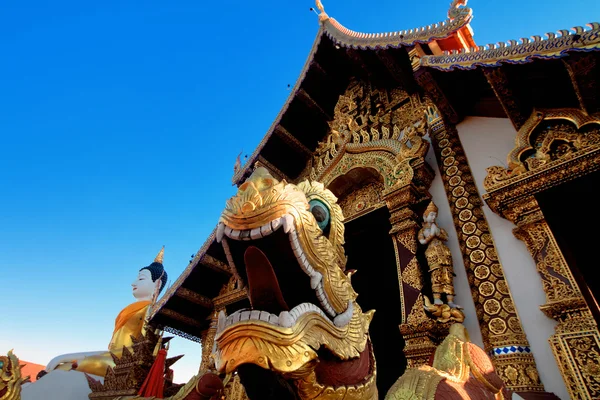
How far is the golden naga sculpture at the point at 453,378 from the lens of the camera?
3.91 ft

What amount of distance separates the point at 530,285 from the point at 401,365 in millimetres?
3214

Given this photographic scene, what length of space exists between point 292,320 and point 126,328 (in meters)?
8.23

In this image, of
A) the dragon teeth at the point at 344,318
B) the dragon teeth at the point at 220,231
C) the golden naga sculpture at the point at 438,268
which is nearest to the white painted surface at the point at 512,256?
the golden naga sculpture at the point at 438,268

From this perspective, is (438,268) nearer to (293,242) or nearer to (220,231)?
(293,242)

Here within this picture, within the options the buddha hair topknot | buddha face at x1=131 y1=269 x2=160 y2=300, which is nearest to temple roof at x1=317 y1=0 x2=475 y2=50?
buddha face at x1=131 y1=269 x2=160 y2=300

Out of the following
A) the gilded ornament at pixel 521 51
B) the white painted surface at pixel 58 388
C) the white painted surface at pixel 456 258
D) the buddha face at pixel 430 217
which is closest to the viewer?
the gilded ornament at pixel 521 51

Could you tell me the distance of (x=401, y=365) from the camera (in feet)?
17.4

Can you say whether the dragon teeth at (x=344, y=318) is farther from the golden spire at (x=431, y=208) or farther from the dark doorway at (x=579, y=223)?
the golden spire at (x=431, y=208)

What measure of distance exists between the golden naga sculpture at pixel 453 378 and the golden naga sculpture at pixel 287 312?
6.4 inches

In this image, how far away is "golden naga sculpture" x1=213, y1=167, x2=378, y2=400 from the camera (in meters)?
1.06

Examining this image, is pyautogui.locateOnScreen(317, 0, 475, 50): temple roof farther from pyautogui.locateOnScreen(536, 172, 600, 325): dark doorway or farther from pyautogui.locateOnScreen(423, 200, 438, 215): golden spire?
pyautogui.locateOnScreen(536, 172, 600, 325): dark doorway

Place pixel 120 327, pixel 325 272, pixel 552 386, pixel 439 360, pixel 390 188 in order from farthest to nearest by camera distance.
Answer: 1. pixel 120 327
2. pixel 390 188
3. pixel 552 386
4. pixel 439 360
5. pixel 325 272

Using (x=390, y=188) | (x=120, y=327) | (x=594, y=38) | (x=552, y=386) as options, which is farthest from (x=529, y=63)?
(x=120, y=327)

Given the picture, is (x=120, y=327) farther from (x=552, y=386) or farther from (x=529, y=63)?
(x=529, y=63)
